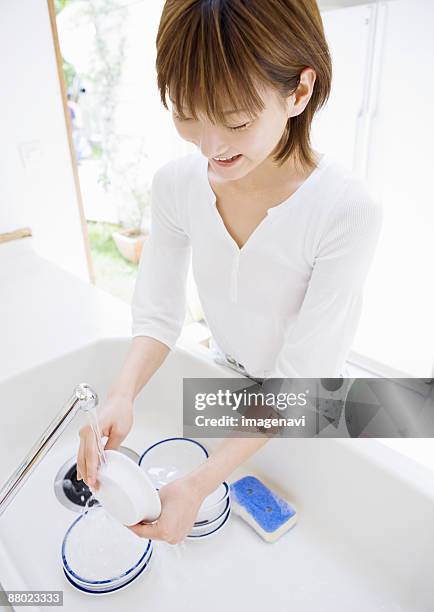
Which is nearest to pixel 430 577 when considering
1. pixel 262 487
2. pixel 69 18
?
pixel 262 487

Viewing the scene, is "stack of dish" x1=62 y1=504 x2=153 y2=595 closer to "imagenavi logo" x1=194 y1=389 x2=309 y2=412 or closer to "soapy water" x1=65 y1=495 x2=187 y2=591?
"soapy water" x1=65 y1=495 x2=187 y2=591

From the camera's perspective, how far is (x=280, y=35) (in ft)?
1.56

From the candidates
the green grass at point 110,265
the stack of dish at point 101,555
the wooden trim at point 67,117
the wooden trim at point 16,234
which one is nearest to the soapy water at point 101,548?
the stack of dish at point 101,555

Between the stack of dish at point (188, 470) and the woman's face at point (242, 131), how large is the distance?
56cm

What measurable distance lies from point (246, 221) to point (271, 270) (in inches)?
3.6

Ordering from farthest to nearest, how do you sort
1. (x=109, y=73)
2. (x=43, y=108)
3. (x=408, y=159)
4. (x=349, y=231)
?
(x=109, y=73) < (x=408, y=159) < (x=43, y=108) < (x=349, y=231)

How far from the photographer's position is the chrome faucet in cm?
56

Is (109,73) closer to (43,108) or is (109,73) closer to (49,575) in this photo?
(43,108)

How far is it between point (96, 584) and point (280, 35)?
0.75 meters

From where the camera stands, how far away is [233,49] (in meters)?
0.46

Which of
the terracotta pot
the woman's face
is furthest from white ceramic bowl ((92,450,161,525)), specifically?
the terracotta pot

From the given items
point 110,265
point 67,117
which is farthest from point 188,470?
point 110,265

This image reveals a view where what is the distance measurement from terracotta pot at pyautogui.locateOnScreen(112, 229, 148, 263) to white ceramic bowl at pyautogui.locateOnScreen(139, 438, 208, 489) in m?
2.78

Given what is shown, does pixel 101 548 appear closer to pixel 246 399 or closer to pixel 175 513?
pixel 175 513
